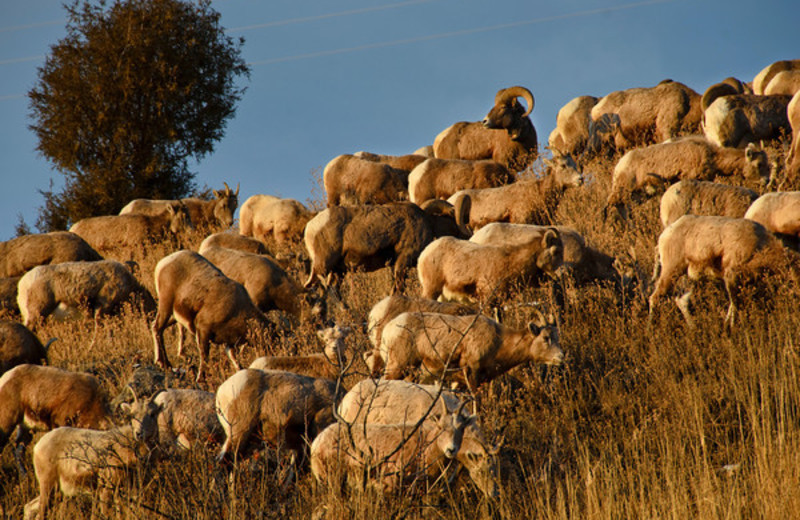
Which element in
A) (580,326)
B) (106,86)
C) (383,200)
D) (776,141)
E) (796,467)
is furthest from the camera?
(106,86)

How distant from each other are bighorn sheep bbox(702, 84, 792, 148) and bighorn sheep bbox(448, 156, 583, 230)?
11.9ft

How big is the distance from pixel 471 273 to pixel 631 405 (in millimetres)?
3377

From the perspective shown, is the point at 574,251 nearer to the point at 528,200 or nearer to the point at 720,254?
the point at 720,254

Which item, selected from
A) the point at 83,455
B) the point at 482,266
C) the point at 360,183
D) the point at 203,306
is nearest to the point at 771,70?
the point at 360,183

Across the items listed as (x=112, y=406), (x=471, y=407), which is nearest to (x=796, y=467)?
(x=471, y=407)

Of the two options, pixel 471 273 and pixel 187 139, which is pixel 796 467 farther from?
pixel 187 139

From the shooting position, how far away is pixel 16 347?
1231 centimetres

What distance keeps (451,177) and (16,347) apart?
31.3 ft

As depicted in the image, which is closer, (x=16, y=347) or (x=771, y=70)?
(x=16, y=347)

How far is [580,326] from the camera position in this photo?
11.0 meters

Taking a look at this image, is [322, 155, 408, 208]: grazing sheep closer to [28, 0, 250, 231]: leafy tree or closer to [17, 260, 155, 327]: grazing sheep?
[17, 260, 155, 327]: grazing sheep

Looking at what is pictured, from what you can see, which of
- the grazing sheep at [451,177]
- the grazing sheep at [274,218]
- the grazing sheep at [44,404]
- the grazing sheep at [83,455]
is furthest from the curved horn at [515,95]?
the grazing sheep at [83,455]

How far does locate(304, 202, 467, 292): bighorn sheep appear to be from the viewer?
46.3 ft

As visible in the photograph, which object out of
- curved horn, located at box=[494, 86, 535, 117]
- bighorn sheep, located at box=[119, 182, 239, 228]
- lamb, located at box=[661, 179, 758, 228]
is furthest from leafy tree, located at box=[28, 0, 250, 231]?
lamb, located at box=[661, 179, 758, 228]
